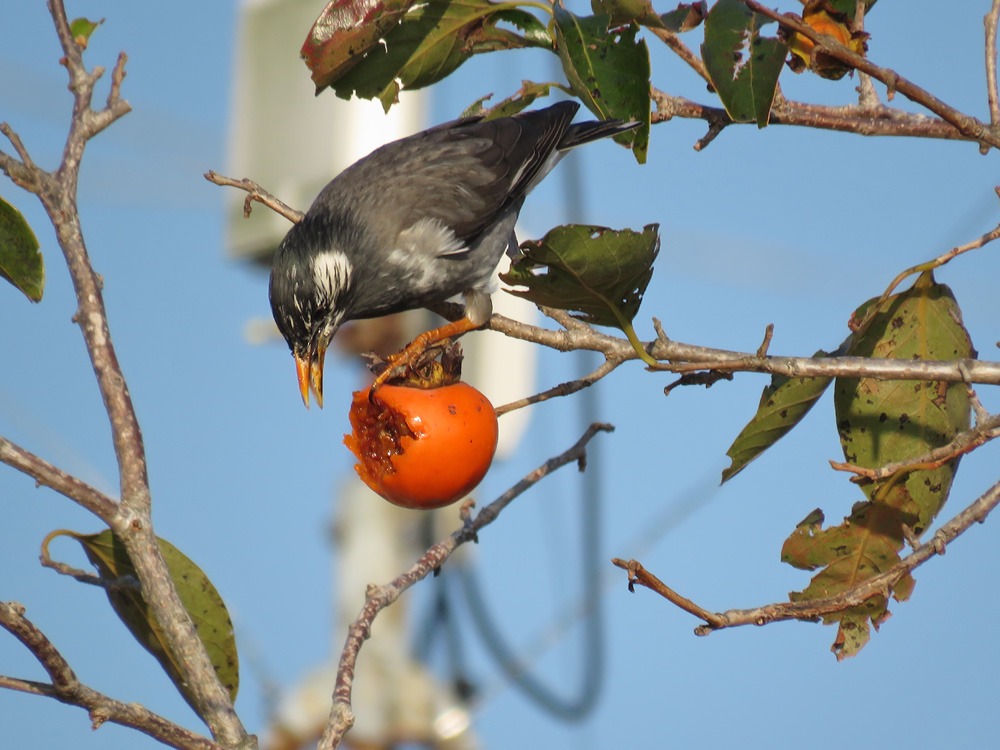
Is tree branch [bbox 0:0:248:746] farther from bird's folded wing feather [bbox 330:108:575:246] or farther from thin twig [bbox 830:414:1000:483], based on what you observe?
bird's folded wing feather [bbox 330:108:575:246]

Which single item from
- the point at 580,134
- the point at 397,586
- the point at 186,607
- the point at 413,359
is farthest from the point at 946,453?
the point at 580,134

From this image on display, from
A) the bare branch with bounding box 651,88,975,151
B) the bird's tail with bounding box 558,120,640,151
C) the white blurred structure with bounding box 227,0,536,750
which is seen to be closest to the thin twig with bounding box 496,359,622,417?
the bare branch with bounding box 651,88,975,151

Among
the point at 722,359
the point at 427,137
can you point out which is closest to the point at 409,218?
the point at 427,137

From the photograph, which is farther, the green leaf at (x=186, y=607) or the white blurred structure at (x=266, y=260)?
the white blurred structure at (x=266, y=260)

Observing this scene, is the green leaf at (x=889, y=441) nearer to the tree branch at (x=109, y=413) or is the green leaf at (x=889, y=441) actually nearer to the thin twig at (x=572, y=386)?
the thin twig at (x=572, y=386)

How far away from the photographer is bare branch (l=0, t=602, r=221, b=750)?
172 cm

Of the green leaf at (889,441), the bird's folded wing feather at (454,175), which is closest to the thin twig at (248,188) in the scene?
the bird's folded wing feather at (454,175)

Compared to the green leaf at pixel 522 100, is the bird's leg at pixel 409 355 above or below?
below

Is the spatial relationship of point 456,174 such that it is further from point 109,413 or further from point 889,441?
point 109,413

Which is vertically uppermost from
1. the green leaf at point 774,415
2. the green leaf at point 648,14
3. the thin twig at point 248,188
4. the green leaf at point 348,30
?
the thin twig at point 248,188

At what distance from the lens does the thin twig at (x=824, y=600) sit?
79.7 inches

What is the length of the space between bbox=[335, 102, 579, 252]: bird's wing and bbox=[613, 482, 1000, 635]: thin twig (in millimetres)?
2380

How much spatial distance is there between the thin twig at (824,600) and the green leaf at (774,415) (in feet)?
1.37

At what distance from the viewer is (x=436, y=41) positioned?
9.65 ft
